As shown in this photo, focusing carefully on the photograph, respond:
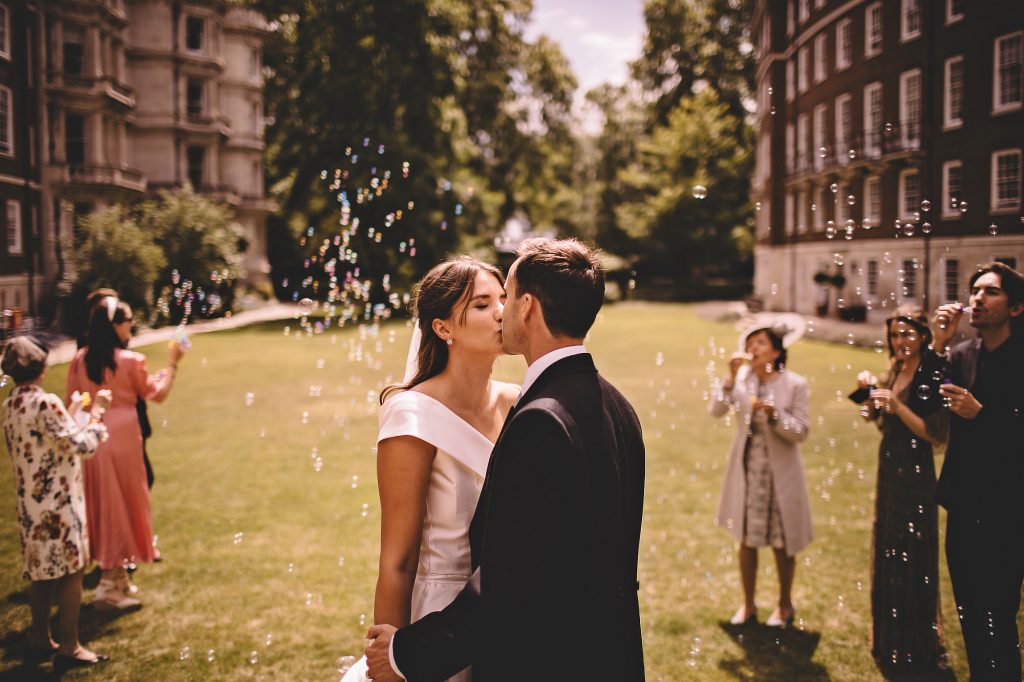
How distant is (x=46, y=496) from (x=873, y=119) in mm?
6985

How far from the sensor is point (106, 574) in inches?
216

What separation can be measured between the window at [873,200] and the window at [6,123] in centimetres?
795

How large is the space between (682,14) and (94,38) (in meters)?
8.86

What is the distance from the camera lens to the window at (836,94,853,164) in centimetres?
576

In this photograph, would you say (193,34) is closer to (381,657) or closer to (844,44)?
(844,44)

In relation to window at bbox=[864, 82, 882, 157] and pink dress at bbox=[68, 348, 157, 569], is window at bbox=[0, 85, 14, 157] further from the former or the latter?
window at bbox=[864, 82, 882, 157]

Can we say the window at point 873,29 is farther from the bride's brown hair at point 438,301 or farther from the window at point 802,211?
the bride's brown hair at point 438,301

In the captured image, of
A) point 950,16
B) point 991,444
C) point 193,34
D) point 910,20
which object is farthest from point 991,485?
point 193,34

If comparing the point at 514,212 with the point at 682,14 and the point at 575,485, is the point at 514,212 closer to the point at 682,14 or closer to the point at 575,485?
the point at 682,14

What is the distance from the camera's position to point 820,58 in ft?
19.7

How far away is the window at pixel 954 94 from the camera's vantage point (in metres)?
4.53

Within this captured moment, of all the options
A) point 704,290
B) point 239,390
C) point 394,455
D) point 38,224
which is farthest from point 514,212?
point 394,455

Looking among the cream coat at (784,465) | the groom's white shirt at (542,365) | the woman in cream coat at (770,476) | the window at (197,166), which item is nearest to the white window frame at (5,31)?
the window at (197,166)

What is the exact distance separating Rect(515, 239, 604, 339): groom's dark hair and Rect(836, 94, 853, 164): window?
4637mm
